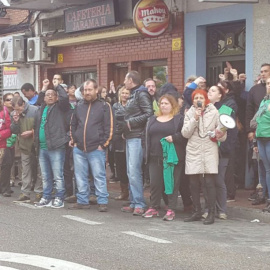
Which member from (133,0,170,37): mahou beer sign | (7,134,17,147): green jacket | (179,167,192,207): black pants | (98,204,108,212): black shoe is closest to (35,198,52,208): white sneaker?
(98,204,108,212): black shoe

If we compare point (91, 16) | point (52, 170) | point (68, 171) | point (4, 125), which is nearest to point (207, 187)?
point (52, 170)

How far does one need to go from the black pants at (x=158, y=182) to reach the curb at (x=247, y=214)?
982mm

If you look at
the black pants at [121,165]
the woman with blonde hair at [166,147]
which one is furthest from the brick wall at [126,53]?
the woman with blonde hair at [166,147]

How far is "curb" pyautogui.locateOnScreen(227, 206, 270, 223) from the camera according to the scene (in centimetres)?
1014

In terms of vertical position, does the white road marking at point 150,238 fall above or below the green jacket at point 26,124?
below

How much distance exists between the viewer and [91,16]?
17.6 meters

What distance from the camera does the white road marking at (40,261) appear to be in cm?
692

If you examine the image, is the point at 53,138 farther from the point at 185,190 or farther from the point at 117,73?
the point at 117,73

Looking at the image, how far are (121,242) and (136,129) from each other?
2723 millimetres

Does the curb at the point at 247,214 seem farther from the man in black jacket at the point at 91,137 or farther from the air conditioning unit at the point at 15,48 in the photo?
the air conditioning unit at the point at 15,48

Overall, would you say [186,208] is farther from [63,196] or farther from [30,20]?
[30,20]

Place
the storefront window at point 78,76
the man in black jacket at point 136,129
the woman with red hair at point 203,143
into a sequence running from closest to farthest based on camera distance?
the woman with red hair at point 203,143 → the man in black jacket at point 136,129 → the storefront window at point 78,76

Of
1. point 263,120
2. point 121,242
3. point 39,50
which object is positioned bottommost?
point 121,242

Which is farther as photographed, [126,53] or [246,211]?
[126,53]
